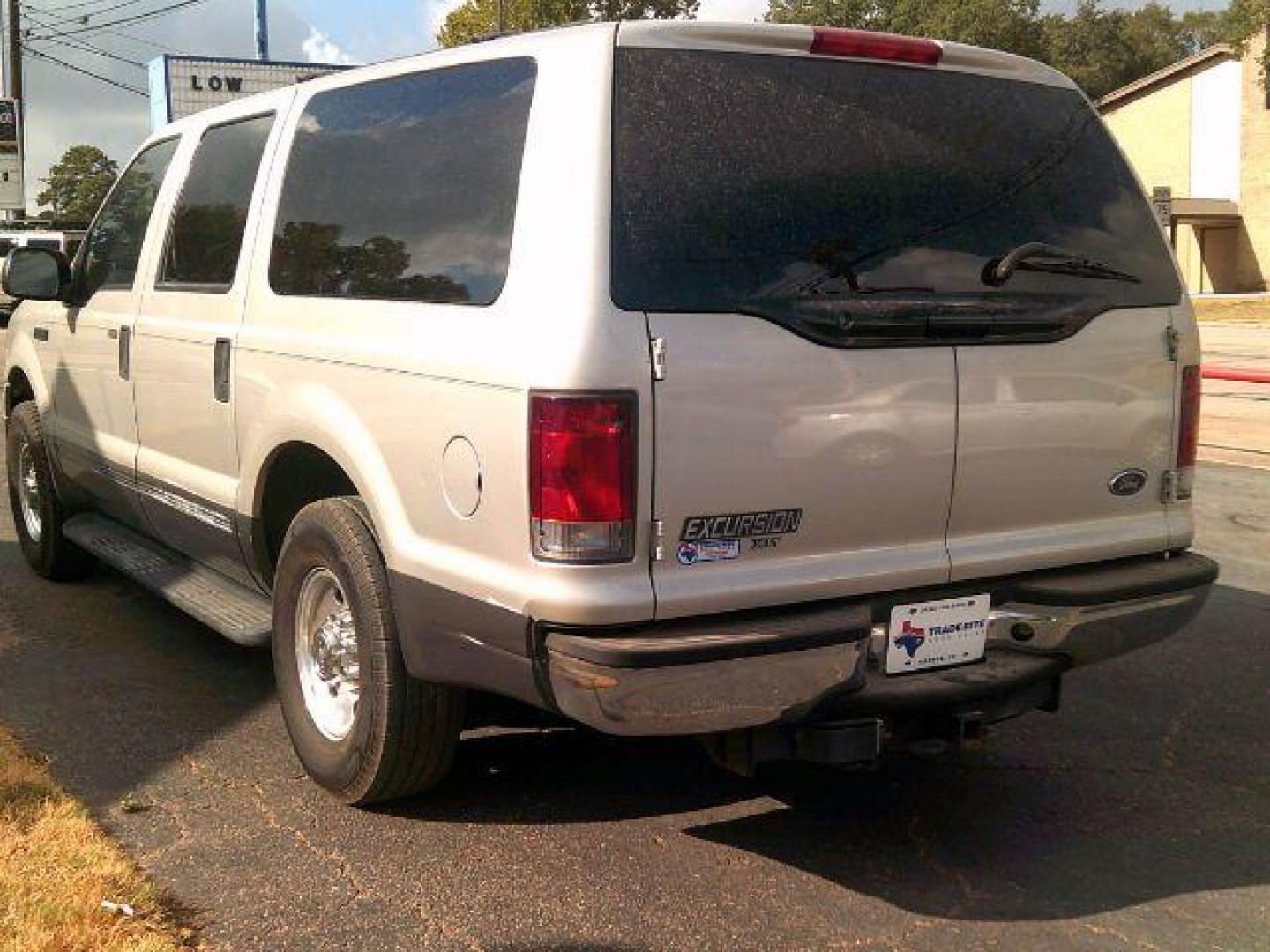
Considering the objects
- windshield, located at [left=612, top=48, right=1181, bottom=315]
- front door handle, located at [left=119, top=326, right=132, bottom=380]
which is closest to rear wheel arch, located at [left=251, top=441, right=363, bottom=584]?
front door handle, located at [left=119, top=326, right=132, bottom=380]

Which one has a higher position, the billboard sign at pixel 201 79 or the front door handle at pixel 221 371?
the billboard sign at pixel 201 79

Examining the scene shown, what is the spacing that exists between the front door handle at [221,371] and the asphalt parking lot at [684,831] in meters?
1.13

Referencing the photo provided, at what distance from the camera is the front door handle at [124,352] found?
5191mm

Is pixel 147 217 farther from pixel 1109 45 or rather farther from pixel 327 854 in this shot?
pixel 1109 45

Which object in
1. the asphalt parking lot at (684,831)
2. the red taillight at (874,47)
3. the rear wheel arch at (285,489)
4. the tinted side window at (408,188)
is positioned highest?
the red taillight at (874,47)

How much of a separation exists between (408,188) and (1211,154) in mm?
47544

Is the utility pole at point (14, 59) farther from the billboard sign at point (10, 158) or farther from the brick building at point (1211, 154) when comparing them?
the brick building at point (1211, 154)

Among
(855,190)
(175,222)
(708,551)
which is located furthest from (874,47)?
(175,222)

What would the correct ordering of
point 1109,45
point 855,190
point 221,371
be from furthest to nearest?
point 1109,45, point 221,371, point 855,190

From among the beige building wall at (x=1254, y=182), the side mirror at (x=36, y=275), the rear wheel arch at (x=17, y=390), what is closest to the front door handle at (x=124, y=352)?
the side mirror at (x=36, y=275)

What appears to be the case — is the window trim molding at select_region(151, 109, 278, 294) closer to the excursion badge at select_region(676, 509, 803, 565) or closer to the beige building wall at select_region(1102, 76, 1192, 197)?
the excursion badge at select_region(676, 509, 803, 565)

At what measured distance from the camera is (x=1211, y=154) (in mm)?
45781

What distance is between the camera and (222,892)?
3434 mm

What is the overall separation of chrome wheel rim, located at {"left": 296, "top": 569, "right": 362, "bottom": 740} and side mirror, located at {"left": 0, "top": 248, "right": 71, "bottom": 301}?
7.99 feet
